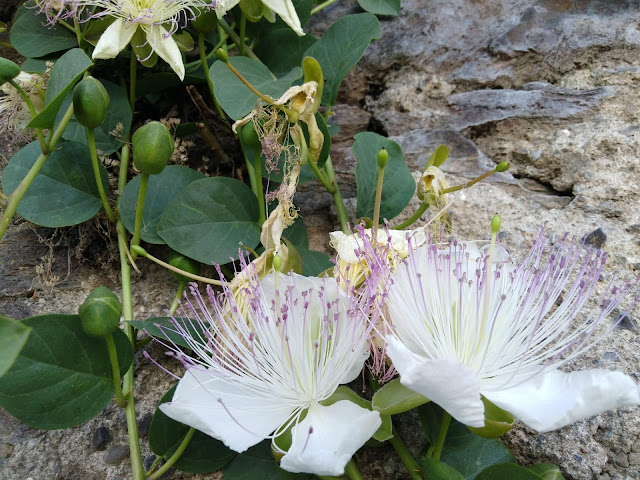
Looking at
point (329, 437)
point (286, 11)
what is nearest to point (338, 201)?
point (286, 11)

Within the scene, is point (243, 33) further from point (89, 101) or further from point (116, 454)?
point (116, 454)

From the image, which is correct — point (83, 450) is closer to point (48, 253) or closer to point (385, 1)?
point (48, 253)

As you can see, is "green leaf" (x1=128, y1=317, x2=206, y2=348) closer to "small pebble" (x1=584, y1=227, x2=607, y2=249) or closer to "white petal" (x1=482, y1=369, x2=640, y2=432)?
"white petal" (x1=482, y1=369, x2=640, y2=432)

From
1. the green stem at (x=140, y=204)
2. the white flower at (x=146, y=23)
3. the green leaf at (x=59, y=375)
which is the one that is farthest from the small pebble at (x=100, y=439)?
the white flower at (x=146, y=23)

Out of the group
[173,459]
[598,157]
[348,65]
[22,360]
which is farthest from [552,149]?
[22,360]

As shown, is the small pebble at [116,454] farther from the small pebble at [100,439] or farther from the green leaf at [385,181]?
the green leaf at [385,181]

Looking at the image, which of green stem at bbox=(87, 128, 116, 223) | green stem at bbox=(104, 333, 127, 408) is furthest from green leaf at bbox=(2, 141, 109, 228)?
green stem at bbox=(104, 333, 127, 408)
